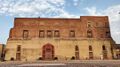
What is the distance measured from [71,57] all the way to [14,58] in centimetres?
1216

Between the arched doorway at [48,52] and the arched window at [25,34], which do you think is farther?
the arched window at [25,34]

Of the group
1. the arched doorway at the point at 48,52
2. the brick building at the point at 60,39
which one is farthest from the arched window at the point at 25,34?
the arched doorway at the point at 48,52

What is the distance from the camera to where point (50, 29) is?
4316cm

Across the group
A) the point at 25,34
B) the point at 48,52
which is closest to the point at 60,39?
the point at 48,52

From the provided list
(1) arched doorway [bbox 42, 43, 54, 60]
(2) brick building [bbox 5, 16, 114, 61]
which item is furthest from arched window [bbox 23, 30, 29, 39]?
(1) arched doorway [bbox 42, 43, 54, 60]

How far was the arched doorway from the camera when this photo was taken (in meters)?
41.9

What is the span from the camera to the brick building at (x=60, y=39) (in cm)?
4147

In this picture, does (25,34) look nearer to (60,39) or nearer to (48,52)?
(48,52)

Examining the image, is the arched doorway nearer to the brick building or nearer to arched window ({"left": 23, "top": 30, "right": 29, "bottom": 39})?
the brick building

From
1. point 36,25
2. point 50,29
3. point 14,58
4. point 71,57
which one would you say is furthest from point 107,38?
point 14,58

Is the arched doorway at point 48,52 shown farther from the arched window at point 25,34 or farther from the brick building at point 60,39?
the arched window at point 25,34

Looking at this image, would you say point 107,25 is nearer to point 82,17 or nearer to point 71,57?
point 82,17

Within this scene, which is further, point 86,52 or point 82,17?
point 82,17

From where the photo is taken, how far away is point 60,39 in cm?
4244
